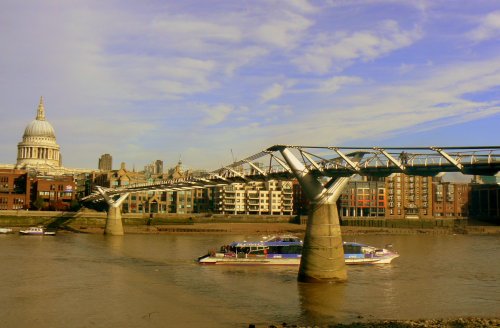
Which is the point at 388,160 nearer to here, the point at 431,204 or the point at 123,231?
the point at 123,231

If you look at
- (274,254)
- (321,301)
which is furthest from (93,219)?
(321,301)

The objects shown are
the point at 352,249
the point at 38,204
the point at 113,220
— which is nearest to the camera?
the point at 352,249

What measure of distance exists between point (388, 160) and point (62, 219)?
3608 inches

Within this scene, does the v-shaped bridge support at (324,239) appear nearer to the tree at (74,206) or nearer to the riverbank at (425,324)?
the riverbank at (425,324)

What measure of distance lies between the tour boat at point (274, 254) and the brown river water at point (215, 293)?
65.4 inches

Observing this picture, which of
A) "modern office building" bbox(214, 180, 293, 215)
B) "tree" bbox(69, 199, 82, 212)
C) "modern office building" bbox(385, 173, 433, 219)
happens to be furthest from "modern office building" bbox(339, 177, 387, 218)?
"tree" bbox(69, 199, 82, 212)

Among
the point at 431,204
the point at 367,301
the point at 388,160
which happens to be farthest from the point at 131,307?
the point at 431,204

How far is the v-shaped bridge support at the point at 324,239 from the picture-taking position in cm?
4428

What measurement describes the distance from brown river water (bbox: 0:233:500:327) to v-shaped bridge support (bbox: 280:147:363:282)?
1093 mm

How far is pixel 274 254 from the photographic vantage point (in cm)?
6038

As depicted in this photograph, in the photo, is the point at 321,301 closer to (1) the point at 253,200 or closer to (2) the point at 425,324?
(2) the point at 425,324

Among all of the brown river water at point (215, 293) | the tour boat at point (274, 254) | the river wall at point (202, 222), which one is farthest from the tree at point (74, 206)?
the tour boat at point (274, 254)

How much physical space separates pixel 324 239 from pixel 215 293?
30.7 ft

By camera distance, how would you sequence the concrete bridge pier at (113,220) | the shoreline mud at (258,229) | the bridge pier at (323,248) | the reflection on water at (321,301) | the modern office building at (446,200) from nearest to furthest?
the reflection on water at (321,301) → the bridge pier at (323,248) → the concrete bridge pier at (113,220) → the shoreline mud at (258,229) → the modern office building at (446,200)
